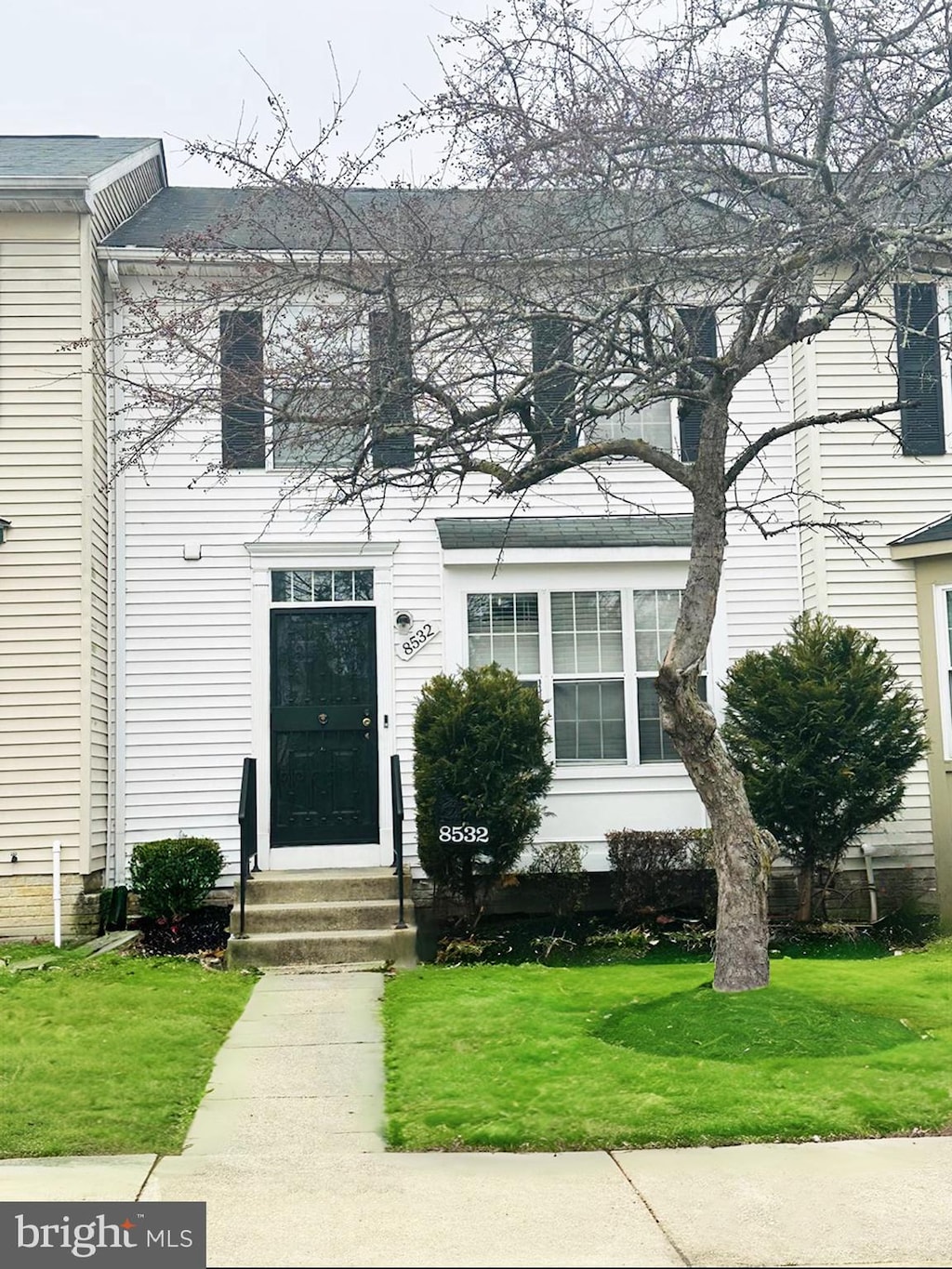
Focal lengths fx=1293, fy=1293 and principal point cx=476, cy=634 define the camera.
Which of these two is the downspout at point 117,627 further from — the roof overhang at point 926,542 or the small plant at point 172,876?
the roof overhang at point 926,542

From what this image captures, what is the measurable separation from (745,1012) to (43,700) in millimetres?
6176

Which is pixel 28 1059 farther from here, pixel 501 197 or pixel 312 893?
pixel 501 197

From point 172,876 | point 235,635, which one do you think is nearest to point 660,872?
point 172,876

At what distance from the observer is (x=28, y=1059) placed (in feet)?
21.5

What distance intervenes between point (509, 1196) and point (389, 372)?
4.59 metres

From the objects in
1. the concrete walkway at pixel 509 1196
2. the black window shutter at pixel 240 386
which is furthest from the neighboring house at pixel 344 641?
the concrete walkway at pixel 509 1196

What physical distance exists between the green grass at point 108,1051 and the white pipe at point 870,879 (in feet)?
17.7

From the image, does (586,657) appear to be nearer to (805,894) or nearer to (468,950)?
(805,894)

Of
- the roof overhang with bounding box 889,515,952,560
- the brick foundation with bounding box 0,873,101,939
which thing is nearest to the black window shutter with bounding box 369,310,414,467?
the brick foundation with bounding box 0,873,101,939

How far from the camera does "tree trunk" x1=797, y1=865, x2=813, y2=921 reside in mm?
10586

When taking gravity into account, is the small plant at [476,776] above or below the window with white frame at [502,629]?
below

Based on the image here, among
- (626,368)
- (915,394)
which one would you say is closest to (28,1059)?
(626,368)

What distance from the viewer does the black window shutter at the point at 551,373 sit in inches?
294

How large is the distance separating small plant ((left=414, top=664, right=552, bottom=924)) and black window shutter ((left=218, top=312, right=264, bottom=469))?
2.48 meters
